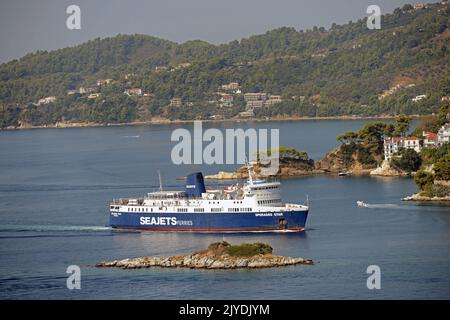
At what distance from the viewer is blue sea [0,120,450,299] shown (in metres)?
43.8

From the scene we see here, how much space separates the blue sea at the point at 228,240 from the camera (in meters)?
43.8

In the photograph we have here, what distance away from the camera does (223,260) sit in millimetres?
47312

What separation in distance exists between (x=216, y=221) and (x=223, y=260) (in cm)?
935

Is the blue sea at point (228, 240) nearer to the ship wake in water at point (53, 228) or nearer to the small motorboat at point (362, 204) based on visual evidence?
the ship wake in water at point (53, 228)

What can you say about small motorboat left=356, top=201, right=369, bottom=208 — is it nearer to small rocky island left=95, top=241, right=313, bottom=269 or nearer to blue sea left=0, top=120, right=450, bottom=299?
blue sea left=0, top=120, right=450, bottom=299

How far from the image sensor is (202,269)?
47.0 meters

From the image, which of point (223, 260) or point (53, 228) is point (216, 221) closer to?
point (53, 228)

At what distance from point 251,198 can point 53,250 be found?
31.2ft

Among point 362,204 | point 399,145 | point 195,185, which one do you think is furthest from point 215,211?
point 399,145

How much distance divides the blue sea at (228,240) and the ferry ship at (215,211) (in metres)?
0.74

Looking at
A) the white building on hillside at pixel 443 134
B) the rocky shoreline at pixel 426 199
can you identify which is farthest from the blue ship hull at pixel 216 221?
the white building on hillside at pixel 443 134

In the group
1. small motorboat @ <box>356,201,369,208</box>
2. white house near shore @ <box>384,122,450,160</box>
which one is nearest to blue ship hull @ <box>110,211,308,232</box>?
small motorboat @ <box>356,201,369,208</box>
